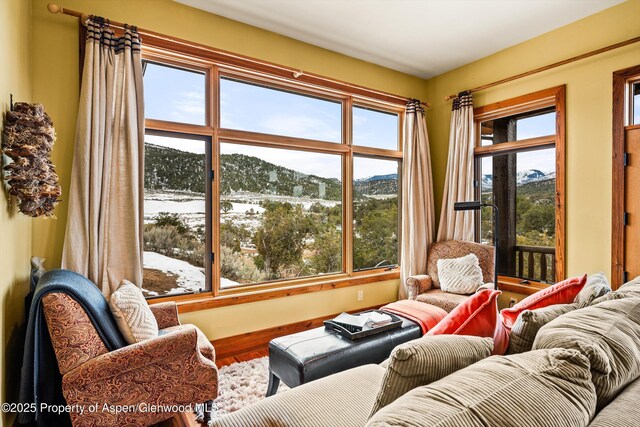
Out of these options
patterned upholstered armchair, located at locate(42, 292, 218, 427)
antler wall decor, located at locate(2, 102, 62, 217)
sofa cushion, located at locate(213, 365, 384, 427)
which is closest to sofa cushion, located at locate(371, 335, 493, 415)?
sofa cushion, located at locate(213, 365, 384, 427)

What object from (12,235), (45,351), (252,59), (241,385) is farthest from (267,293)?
(252,59)

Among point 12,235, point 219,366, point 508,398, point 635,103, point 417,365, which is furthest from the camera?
point 635,103

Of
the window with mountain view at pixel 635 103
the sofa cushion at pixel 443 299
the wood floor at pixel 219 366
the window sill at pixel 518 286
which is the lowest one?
the wood floor at pixel 219 366

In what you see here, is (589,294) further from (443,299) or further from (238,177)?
(238,177)

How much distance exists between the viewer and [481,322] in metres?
1.35

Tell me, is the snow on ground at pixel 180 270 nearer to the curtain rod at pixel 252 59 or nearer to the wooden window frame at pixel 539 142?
the curtain rod at pixel 252 59

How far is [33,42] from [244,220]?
2.01 metres

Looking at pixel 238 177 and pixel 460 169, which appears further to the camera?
pixel 460 169

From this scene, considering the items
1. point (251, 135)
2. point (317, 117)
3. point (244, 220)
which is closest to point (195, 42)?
point (251, 135)

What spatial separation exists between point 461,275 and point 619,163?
1668mm

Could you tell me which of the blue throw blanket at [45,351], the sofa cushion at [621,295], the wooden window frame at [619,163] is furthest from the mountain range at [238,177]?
the sofa cushion at [621,295]

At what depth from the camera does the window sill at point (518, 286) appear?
137 inches

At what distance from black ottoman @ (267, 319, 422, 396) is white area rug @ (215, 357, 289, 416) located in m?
0.25

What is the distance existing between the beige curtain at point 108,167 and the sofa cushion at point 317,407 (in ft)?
5.60
